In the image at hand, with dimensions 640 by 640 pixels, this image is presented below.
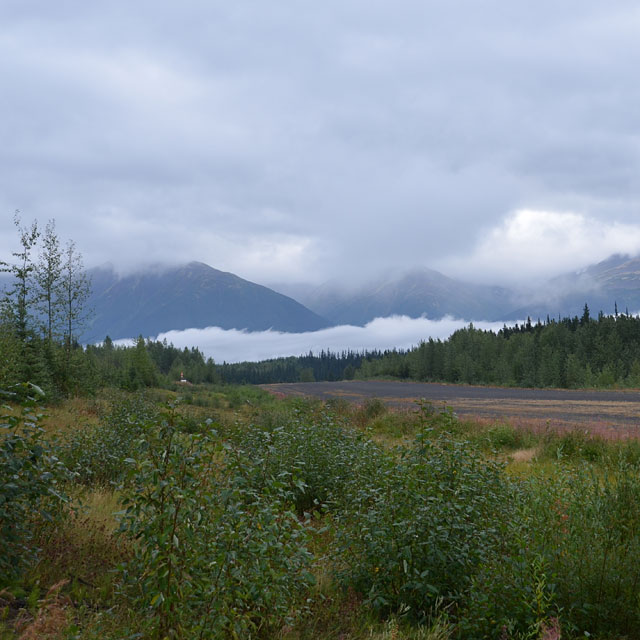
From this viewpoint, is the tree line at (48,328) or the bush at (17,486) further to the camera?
the tree line at (48,328)

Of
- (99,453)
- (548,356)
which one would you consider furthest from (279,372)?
(99,453)

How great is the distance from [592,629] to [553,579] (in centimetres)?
53

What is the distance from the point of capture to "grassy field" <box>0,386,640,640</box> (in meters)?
3.35

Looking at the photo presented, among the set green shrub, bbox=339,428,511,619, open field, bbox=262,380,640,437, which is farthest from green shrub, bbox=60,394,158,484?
open field, bbox=262,380,640,437

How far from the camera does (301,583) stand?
4.40 metres

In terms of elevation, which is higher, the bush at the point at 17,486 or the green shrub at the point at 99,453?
the bush at the point at 17,486

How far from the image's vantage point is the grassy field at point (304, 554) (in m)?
3.35

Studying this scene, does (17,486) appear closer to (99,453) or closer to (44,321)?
(99,453)

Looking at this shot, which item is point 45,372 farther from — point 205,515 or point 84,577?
point 205,515

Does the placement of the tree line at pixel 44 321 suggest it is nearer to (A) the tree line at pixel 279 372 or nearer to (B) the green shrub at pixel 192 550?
(B) the green shrub at pixel 192 550

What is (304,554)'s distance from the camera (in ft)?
13.4

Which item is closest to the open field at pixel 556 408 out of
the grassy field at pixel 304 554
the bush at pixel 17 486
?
the grassy field at pixel 304 554

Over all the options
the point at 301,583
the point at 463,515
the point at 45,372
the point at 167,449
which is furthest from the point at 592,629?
the point at 45,372

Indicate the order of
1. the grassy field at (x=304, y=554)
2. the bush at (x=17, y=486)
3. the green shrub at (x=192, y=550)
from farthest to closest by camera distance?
the bush at (x=17, y=486), the grassy field at (x=304, y=554), the green shrub at (x=192, y=550)
